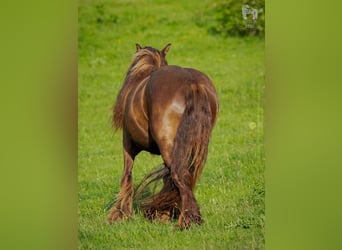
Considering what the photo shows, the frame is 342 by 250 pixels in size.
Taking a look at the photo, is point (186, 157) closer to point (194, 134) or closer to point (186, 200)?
point (194, 134)

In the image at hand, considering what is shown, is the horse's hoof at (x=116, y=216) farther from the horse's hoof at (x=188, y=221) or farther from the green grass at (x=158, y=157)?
the horse's hoof at (x=188, y=221)

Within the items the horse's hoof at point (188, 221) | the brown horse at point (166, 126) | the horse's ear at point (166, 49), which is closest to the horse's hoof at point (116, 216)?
the brown horse at point (166, 126)

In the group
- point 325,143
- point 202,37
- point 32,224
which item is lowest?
point 32,224

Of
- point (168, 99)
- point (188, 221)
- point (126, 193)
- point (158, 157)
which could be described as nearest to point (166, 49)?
point (168, 99)

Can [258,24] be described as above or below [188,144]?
above

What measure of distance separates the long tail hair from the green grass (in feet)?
0.21

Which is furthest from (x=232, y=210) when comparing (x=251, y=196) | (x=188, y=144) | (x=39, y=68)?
(x=39, y=68)

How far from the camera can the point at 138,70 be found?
3797 millimetres

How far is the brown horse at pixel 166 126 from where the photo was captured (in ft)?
12.0

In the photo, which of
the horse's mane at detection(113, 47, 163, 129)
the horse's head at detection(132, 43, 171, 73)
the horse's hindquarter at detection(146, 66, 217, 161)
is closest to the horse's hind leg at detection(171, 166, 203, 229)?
the horse's hindquarter at detection(146, 66, 217, 161)

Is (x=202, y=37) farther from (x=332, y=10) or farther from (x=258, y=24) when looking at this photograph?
(x=332, y=10)

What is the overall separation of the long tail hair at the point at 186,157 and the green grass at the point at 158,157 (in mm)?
65

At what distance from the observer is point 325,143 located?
3748 mm

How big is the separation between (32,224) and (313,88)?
1.83 metres
